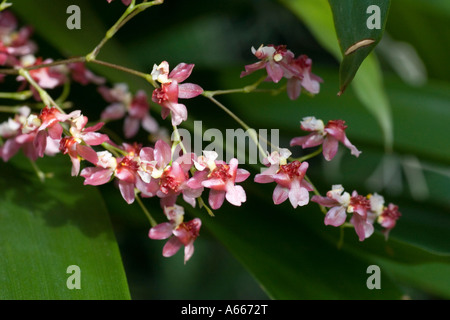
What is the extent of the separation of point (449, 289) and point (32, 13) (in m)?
0.55

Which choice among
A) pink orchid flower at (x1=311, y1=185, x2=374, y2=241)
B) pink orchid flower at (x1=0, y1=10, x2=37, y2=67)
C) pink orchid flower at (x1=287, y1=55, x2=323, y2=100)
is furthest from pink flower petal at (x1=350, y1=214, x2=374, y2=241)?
pink orchid flower at (x1=0, y1=10, x2=37, y2=67)

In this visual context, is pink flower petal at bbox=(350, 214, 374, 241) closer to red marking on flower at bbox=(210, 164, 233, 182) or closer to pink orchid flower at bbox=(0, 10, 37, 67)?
red marking on flower at bbox=(210, 164, 233, 182)

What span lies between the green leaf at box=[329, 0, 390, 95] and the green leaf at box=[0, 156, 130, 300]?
24cm

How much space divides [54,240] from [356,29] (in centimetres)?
29

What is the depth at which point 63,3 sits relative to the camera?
2.11ft

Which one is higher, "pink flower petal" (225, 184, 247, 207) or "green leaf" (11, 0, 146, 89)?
"green leaf" (11, 0, 146, 89)

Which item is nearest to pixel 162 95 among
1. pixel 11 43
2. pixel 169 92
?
pixel 169 92

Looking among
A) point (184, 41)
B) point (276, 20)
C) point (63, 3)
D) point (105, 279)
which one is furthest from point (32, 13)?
point (276, 20)

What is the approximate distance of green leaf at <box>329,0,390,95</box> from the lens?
0.32 m

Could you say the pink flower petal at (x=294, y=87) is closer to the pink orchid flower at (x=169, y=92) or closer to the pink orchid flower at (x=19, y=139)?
the pink orchid flower at (x=169, y=92)

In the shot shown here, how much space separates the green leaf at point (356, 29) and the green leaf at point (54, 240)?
0.24m

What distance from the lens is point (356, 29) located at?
33 centimetres

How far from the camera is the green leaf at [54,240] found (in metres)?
0.41

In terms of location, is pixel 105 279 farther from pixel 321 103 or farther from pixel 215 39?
pixel 215 39
